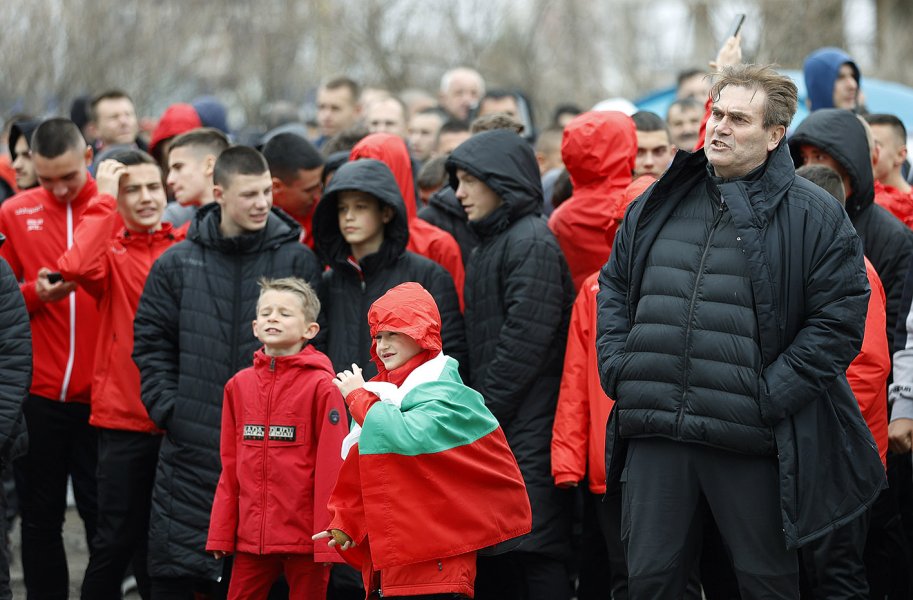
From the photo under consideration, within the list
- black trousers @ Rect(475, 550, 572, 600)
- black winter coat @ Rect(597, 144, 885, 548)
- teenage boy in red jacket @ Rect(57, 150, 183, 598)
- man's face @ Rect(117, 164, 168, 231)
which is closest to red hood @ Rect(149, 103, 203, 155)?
man's face @ Rect(117, 164, 168, 231)

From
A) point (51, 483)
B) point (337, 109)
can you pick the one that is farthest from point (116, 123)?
point (51, 483)

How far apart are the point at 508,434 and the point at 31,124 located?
4.20 meters

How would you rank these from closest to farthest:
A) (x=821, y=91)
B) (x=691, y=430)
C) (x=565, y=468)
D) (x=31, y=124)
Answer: (x=691, y=430)
(x=565, y=468)
(x=31, y=124)
(x=821, y=91)

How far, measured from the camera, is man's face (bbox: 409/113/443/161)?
11797mm

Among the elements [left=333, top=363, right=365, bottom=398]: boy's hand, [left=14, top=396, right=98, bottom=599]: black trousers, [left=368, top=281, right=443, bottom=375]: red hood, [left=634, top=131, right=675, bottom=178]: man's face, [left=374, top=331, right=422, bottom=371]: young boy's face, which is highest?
[left=634, top=131, right=675, bottom=178]: man's face

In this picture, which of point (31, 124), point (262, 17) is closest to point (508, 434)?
point (31, 124)

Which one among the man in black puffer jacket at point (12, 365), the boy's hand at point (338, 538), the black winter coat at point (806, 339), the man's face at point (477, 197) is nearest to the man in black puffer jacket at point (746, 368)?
the black winter coat at point (806, 339)

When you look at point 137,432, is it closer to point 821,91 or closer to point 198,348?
point 198,348

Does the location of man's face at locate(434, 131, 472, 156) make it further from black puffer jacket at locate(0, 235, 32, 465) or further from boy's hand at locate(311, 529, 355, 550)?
boy's hand at locate(311, 529, 355, 550)

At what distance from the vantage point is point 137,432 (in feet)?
23.6

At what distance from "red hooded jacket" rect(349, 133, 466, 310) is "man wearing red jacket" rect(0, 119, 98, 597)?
1656 millimetres

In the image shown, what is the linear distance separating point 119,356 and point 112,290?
0.39 meters

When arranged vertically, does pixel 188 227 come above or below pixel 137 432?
above

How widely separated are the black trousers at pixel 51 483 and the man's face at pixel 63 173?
121 cm
